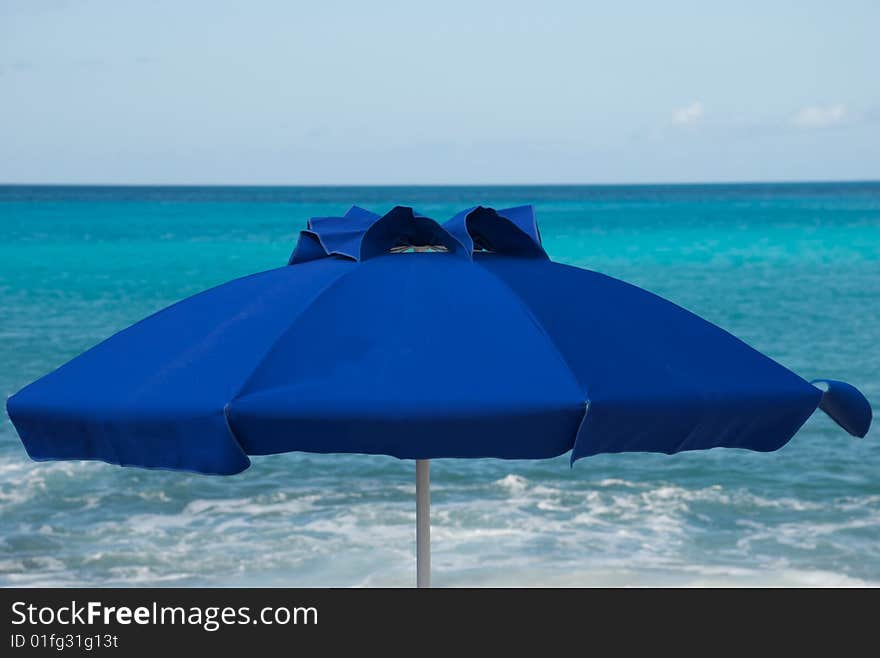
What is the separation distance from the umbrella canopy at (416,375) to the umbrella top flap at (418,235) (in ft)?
0.04

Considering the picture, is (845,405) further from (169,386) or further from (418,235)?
(169,386)

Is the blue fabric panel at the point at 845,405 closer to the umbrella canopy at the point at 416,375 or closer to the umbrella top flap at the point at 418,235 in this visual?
the umbrella canopy at the point at 416,375

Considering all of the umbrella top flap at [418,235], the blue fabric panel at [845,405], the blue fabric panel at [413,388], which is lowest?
the blue fabric panel at [845,405]

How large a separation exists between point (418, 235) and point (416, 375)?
30.8 inches

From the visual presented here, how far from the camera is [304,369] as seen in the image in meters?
2.79

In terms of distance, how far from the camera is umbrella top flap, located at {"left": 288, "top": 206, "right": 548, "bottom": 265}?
133 inches

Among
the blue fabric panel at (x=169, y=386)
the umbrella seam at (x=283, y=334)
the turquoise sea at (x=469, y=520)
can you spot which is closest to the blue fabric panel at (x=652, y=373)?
the umbrella seam at (x=283, y=334)

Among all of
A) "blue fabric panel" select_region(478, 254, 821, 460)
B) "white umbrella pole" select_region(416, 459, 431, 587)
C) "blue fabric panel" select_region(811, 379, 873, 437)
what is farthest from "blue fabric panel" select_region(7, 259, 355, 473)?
"blue fabric panel" select_region(811, 379, 873, 437)

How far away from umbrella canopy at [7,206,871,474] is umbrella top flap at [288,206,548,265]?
0.04ft

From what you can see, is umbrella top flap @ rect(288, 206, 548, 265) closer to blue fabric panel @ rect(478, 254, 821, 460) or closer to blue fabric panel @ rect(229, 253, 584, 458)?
blue fabric panel @ rect(478, 254, 821, 460)

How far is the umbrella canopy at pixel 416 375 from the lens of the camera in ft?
8.88

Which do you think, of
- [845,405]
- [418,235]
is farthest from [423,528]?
[845,405]
